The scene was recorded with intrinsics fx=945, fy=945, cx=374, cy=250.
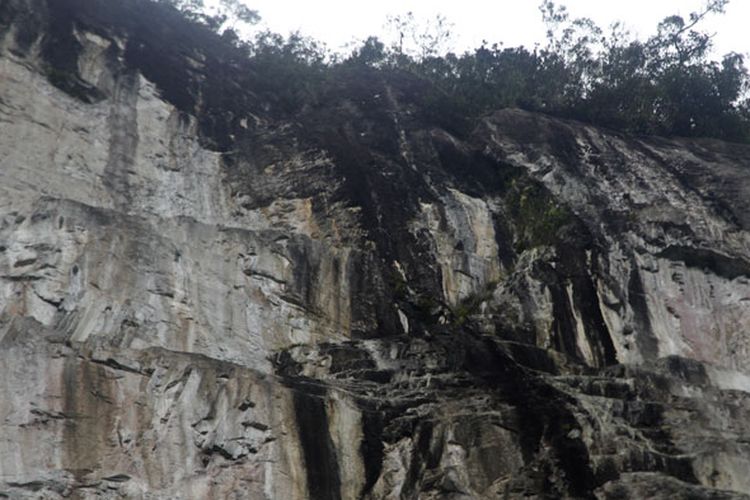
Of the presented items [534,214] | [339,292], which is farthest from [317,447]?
[534,214]

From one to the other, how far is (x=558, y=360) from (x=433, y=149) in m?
9.24

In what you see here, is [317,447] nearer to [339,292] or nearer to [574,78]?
[339,292]

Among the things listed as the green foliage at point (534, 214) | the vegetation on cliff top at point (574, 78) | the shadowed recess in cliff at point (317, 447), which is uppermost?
the vegetation on cliff top at point (574, 78)

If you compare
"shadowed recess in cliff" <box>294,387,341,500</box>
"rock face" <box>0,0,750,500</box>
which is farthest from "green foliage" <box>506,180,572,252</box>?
"shadowed recess in cliff" <box>294,387,341,500</box>

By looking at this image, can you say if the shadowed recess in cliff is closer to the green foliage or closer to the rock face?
the rock face

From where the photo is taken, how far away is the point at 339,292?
17.5m

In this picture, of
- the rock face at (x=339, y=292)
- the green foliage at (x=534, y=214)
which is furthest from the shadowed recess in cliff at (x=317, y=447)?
the green foliage at (x=534, y=214)

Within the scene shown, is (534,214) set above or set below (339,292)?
above

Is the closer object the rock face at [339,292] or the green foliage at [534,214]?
the rock face at [339,292]

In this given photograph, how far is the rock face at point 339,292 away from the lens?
44.5 feet

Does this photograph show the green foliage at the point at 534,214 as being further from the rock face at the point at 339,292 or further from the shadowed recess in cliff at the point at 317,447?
the shadowed recess in cliff at the point at 317,447

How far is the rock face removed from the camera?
1356 centimetres

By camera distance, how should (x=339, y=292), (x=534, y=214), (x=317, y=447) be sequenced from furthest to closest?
(x=534, y=214) → (x=339, y=292) → (x=317, y=447)

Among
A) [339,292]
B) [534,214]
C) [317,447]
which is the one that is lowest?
[317,447]
